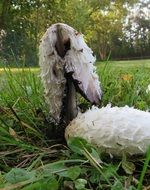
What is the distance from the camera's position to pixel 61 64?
1.45 metres

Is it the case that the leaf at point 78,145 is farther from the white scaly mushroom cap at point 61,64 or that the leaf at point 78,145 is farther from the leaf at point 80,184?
the white scaly mushroom cap at point 61,64

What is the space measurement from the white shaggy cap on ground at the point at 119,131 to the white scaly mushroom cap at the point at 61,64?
5.9 inches

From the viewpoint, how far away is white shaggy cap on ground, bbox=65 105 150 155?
1.30 metres

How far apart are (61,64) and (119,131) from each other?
0.31m

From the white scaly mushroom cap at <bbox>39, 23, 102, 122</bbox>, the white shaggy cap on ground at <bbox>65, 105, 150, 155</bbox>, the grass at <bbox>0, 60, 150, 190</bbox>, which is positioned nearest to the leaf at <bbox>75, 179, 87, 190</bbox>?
the grass at <bbox>0, 60, 150, 190</bbox>

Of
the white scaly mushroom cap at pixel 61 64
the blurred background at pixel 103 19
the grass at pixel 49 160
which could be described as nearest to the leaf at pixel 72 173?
the grass at pixel 49 160

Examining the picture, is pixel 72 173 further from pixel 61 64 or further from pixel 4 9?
pixel 4 9

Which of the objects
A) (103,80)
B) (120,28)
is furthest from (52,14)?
(120,28)

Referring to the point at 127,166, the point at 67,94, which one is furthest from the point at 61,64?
the point at 127,166

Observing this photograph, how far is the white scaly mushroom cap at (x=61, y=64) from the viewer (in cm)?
146

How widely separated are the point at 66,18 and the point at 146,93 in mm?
16454

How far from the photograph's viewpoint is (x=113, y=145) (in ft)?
4.30

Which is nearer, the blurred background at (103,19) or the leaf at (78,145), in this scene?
the leaf at (78,145)

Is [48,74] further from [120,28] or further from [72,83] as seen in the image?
[120,28]
